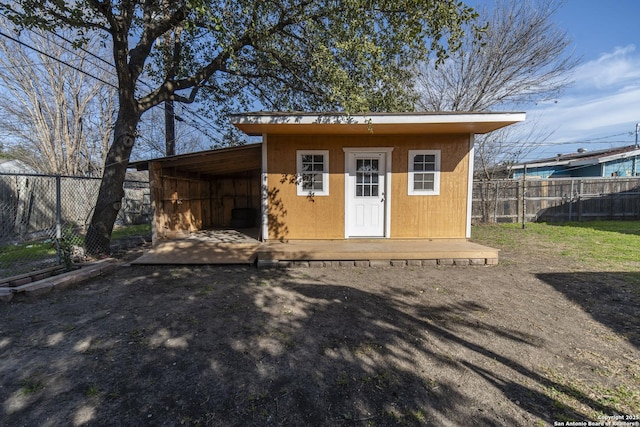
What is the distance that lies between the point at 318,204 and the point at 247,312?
11.6 feet

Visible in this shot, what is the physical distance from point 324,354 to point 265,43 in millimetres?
6447

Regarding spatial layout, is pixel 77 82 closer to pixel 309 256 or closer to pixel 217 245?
pixel 217 245

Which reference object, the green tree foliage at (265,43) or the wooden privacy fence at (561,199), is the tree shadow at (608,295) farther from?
the wooden privacy fence at (561,199)

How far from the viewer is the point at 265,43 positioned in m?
6.39

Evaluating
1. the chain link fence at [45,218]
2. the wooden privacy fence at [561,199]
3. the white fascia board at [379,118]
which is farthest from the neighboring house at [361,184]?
the wooden privacy fence at [561,199]

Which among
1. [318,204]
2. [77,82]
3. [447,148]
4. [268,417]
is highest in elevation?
[77,82]

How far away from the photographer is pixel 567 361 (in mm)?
2447

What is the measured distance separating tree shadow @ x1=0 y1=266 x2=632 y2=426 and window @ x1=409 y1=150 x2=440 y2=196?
3217mm

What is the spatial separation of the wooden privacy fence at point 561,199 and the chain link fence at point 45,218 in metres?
12.1

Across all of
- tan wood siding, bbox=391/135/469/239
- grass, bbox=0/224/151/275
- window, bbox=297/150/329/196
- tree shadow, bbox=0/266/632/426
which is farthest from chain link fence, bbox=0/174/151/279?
tan wood siding, bbox=391/135/469/239

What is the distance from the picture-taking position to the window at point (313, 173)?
649 centimetres

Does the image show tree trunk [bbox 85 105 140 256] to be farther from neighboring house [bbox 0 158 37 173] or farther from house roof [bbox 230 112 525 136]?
neighboring house [bbox 0 158 37 173]

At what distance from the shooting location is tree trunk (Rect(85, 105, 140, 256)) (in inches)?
245

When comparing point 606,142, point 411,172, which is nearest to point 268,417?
point 411,172
